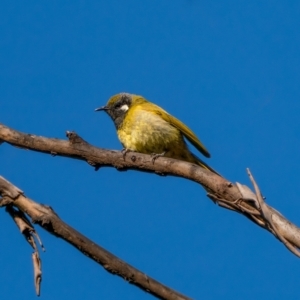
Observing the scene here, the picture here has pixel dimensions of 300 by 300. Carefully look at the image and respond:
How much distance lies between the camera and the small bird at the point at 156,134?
25.4 ft

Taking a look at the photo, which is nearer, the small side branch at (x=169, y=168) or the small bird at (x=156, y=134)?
the small side branch at (x=169, y=168)

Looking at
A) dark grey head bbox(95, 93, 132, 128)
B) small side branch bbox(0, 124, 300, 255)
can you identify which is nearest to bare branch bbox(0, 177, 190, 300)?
small side branch bbox(0, 124, 300, 255)

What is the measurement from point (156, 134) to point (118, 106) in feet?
3.98

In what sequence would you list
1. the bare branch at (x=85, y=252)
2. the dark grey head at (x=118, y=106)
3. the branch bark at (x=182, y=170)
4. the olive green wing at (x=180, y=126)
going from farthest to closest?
the dark grey head at (x=118, y=106), the olive green wing at (x=180, y=126), the branch bark at (x=182, y=170), the bare branch at (x=85, y=252)

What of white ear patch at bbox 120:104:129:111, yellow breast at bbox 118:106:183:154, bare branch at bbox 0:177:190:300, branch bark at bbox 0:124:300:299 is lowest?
bare branch at bbox 0:177:190:300

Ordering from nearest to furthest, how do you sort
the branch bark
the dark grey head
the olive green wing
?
the branch bark < the olive green wing < the dark grey head

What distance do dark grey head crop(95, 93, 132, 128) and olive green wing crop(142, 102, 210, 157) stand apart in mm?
314

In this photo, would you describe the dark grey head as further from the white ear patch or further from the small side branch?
the small side branch

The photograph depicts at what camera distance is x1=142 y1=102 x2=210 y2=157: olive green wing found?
7641 mm

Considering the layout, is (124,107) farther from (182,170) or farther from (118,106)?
(182,170)

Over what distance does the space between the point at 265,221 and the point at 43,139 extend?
6.29 feet

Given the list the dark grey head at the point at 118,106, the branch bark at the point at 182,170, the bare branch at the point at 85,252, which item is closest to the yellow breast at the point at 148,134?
the dark grey head at the point at 118,106

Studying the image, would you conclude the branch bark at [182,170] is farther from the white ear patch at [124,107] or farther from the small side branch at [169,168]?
the white ear patch at [124,107]

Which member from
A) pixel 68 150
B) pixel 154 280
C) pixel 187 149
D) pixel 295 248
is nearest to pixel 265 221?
pixel 295 248
